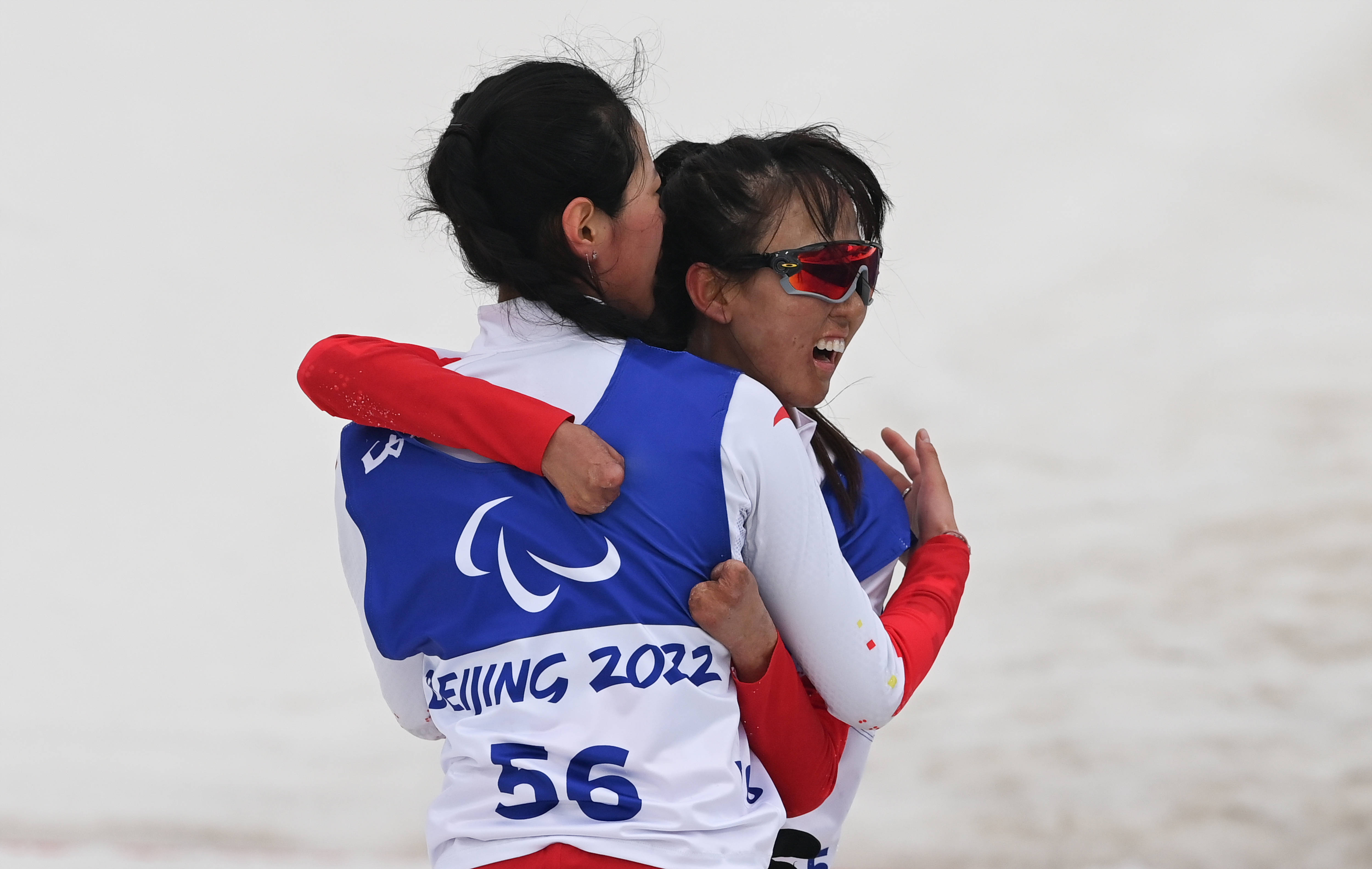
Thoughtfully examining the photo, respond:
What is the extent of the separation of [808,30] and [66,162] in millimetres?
2931

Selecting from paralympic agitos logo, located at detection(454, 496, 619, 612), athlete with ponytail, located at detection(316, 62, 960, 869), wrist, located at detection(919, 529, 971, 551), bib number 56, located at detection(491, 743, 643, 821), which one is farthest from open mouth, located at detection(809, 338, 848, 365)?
bib number 56, located at detection(491, 743, 643, 821)

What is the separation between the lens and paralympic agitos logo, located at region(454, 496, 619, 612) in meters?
1.27

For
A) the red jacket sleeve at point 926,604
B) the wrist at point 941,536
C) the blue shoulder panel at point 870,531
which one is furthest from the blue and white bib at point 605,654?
the wrist at point 941,536

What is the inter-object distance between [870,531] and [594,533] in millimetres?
509

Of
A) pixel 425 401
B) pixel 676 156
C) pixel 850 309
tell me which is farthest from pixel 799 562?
pixel 676 156

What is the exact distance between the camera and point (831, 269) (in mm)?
1698

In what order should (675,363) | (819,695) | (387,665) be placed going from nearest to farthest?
(675,363) < (819,695) < (387,665)

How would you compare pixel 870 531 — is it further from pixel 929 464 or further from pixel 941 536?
pixel 929 464

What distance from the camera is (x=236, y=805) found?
386 cm

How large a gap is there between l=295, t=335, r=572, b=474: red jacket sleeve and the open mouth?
53cm

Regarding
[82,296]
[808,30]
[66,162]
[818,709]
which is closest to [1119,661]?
[808,30]

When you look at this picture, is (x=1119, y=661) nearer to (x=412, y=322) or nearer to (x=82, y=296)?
(x=412, y=322)

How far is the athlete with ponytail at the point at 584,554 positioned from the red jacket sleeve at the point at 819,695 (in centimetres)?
3

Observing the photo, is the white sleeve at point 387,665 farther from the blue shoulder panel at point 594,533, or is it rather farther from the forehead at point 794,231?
the forehead at point 794,231
